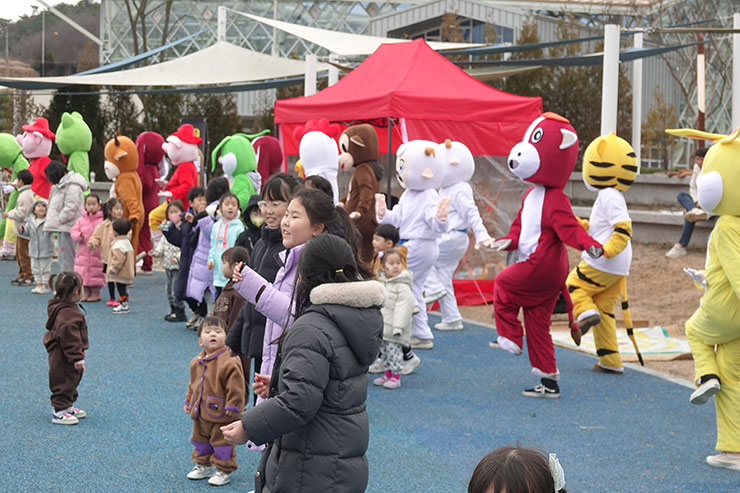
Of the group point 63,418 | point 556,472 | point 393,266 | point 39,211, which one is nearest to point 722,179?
point 393,266

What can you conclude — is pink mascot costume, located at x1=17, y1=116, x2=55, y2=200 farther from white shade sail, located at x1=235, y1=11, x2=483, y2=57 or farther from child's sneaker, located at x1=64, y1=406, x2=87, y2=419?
child's sneaker, located at x1=64, y1=406, x2=87, y2=419

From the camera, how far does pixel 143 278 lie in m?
13.6

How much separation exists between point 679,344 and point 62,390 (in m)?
6.39

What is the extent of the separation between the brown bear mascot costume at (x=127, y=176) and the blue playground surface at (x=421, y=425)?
12.1 ft

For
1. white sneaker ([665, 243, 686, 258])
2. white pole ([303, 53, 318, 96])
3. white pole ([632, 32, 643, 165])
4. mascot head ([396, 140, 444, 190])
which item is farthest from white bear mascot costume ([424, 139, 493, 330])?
white pole ([632, 32, 643, 165])

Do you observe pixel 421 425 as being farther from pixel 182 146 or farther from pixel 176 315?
pixel 182 146

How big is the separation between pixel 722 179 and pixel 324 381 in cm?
318

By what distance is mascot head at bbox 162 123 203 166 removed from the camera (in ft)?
42.5

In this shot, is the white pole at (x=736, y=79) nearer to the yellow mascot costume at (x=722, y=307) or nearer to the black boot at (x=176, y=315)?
the yellow mascot costume at (x=722, y=307)

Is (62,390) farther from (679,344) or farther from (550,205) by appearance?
(679,344)

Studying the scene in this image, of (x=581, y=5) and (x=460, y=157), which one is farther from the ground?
(x=581, y=5)

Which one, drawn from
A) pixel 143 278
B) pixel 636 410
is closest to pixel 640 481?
pixel 636 410

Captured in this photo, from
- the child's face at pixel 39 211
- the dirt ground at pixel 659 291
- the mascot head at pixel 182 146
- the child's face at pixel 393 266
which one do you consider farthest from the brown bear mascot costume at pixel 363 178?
the child's face at pixel 39 211

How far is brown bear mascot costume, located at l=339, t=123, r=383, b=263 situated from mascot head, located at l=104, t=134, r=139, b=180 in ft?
14.2
